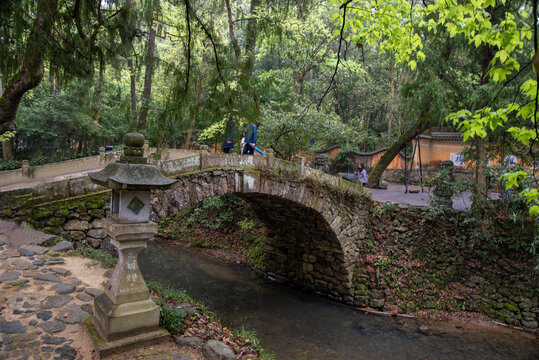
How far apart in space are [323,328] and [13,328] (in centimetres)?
687

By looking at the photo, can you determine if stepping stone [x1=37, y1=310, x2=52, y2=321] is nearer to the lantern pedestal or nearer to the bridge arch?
the lantern pedestal

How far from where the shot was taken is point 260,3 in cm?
520

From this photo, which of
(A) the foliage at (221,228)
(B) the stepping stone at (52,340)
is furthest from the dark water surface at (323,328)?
(B) the stepping stone at (52,340)

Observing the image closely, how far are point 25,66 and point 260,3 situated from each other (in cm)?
323

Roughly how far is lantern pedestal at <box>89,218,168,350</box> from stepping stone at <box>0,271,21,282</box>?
62.9 inches

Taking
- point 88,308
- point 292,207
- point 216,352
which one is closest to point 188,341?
point 216,352

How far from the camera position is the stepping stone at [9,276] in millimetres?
4322

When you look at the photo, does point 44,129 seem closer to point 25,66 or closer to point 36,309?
point 25,66

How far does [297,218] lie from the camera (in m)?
10.2

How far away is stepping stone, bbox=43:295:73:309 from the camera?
3906mm

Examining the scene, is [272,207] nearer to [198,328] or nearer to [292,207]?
[292,207]

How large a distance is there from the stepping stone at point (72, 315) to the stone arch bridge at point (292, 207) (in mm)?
2472

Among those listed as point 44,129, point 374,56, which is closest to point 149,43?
point 44,129

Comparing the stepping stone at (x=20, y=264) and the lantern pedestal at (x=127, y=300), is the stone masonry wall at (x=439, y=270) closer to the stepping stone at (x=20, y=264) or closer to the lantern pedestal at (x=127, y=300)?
the lantern pedestal at (x=127, y=300)
